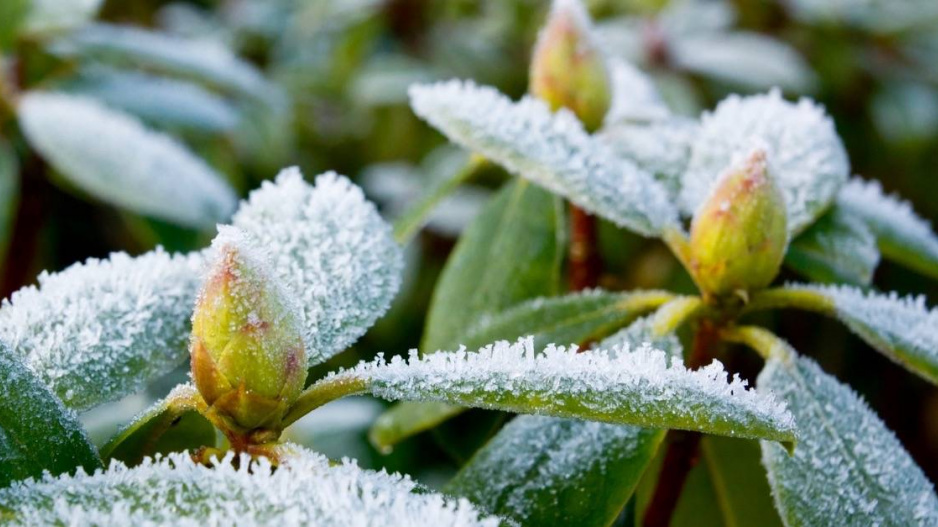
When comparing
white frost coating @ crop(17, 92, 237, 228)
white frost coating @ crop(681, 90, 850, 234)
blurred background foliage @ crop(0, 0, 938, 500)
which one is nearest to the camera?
white frost coating @ crop(681, 90, 850, 234)

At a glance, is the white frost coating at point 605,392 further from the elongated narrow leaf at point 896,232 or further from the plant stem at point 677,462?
the elongated narrow leaf at point 896,232

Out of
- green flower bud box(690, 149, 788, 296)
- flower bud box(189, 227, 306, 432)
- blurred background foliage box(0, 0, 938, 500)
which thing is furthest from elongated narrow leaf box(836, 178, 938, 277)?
flower bud box(189, 227, 306, 432)

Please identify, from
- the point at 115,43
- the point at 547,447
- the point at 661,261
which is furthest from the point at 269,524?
the point at 661,261

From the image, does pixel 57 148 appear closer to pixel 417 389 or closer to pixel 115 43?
pixel 115 43

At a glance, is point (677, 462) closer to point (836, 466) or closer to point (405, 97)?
point (836, 466)

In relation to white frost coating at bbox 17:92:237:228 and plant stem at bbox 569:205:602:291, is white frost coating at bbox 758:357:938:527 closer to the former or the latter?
plant stem at bbox 569:205:602:291

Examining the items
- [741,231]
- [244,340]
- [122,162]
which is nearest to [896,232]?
[741,231]
